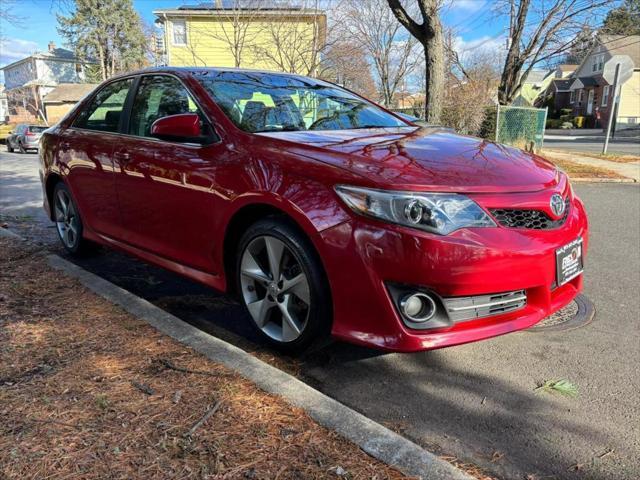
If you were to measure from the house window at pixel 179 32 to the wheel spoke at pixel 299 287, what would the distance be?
28449 mm

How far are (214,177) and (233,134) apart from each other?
0.90ft

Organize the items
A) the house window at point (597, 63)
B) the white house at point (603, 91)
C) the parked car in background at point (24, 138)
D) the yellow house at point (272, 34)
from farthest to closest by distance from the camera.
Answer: the house window at point (597, 63)
the white house at point (603, 91)
the parked car in background at point (24, 138)
the yellow house at point (272, 34)

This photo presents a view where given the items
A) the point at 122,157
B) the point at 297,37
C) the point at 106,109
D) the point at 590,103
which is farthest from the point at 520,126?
the point at 590,103

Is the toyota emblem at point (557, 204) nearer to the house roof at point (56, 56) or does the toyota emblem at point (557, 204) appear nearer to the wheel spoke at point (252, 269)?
the wheel spoke at point (252, 269)

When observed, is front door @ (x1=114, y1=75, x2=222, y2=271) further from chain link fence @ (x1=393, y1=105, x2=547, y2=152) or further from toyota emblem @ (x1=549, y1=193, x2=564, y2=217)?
chain link fence @ (x1=393, y1=105, x2=547, y2=152)

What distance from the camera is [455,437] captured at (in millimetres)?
2314

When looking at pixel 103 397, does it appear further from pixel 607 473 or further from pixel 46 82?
pixel 46 82

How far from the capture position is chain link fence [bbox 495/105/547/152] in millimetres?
15578

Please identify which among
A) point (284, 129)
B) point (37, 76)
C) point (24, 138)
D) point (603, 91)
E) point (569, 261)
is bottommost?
point (24, 138)

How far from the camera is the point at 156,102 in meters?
3.81

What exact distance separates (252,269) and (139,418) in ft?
3.46

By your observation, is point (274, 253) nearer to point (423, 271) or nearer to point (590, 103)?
point (423, 271)

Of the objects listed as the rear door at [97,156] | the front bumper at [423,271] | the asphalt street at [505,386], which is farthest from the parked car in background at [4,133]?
the front bumper at [423,271]

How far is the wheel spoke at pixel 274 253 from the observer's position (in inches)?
110
